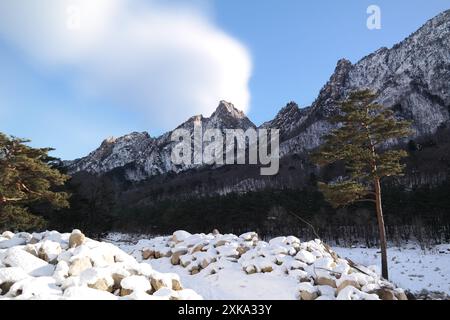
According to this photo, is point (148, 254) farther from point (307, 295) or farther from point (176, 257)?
point (307, 295)

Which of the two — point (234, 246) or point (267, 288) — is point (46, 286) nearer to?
point (267, 288)

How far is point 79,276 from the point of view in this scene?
835 centimetres

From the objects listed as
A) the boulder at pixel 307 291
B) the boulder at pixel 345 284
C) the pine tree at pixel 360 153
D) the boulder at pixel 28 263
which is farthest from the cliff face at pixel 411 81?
the boulder at pixel 28 263

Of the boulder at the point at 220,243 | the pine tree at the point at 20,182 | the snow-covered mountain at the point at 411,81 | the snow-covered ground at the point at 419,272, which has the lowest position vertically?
the snow-covered ground at the point at 419,272

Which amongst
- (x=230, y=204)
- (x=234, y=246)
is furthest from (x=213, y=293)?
(x=230, y=204)

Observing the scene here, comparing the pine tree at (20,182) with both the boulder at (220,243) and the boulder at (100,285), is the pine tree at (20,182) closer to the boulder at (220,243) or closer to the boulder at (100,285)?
the boulder at (220,243)

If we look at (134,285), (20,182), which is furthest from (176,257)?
(20,182)

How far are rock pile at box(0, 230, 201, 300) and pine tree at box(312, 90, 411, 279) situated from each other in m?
13.3

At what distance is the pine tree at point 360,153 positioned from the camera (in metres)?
20.9

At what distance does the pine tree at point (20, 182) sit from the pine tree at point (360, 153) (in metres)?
16.2

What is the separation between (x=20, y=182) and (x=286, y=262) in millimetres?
17648

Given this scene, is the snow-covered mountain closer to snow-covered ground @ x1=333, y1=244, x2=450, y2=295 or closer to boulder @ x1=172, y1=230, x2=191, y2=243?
snow-covered ground @ x1=333, y1=244, x2=450, y2=295

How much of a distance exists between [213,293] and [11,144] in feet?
59.8
